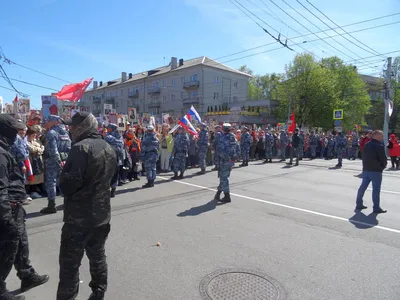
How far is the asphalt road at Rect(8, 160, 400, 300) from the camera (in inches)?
139

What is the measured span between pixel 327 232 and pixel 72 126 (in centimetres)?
477

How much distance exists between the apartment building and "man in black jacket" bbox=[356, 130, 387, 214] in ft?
154

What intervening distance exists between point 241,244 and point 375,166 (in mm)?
4304

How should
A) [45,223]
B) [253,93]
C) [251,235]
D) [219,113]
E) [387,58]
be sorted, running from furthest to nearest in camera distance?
[253,93] → [219,113] → [387,58] → [45,223] → [251,235]

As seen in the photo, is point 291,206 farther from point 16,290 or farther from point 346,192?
point 16,290

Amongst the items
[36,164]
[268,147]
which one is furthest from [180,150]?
[268,147]

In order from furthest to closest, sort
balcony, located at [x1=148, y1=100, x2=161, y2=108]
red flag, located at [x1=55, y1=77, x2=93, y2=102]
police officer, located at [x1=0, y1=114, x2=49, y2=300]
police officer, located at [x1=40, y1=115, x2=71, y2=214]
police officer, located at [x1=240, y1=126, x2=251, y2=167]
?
balcony, located at [x1=148, y1=100, x2=161, y2=108] < police officer, located at [x1=240, y1=126, x2=251, y2=167] < red flag, located at [x1=55, y1=77, x2=93, y2=102] < police officer, located at [x1=40, y1=115, x2=71, y2=214] < police officer, located at [x1=0, y1=114, x2=49, y2=300]

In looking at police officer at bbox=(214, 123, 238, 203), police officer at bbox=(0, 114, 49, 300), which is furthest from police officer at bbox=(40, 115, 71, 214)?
police officer at bbox=(214, 123, 238, 203)

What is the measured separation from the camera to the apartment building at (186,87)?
179ft

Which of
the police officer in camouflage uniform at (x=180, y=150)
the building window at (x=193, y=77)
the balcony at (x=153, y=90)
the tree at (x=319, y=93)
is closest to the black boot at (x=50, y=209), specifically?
the police officer in camouflage uniform at (x=180, y=150)

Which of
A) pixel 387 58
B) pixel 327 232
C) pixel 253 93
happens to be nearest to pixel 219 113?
pixel 387 58

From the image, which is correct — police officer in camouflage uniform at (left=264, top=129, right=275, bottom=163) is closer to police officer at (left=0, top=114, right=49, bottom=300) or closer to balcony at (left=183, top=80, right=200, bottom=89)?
police officer at (left=0, top=114, right=49, bottom=300)

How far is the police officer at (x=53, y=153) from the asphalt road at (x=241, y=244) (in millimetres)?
498

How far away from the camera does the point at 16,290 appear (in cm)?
343
